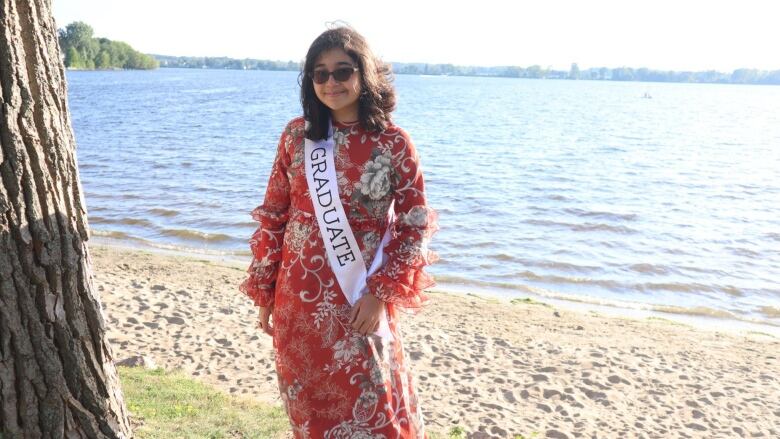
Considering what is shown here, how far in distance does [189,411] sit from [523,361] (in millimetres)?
3583

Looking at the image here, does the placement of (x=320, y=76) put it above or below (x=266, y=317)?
above

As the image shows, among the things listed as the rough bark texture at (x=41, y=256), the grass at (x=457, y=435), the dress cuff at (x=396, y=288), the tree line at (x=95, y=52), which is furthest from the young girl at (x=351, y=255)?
the tree line at (x=95, y=52)

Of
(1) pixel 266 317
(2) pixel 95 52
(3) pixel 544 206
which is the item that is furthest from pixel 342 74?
(2) pixel 95 52

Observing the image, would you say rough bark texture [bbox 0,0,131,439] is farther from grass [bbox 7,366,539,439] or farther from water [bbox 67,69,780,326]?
water [bbox 67,69,780,326]

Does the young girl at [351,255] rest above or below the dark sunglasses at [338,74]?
below

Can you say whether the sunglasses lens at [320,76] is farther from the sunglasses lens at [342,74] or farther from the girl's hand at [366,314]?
the girl's hand at [366,314]

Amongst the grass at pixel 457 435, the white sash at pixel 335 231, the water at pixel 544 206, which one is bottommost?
the water at pixel 544 206

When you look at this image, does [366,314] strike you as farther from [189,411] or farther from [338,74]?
[189,411]

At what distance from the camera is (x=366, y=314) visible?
2852 millimetres

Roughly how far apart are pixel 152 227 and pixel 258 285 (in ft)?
39.6

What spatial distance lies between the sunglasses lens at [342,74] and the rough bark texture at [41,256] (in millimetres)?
953

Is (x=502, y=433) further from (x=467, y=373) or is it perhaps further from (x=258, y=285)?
(x=258, y=285)

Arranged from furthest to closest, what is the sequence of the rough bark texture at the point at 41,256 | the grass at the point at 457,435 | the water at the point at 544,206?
the water at the point at 544,206 < the grass at the point at 457,435 < the rough bark texture at the point at 41,256

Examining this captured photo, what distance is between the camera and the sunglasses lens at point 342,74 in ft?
9.36
